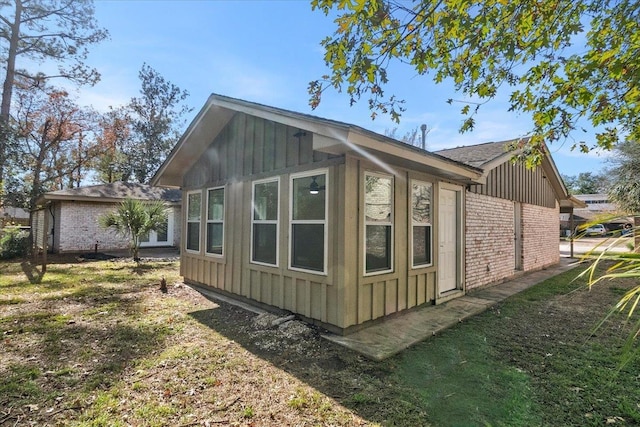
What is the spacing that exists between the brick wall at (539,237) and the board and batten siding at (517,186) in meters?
0.31

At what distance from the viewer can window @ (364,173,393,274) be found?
4.77m

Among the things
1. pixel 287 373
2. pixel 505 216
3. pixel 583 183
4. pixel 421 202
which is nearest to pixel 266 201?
pixel 421 202

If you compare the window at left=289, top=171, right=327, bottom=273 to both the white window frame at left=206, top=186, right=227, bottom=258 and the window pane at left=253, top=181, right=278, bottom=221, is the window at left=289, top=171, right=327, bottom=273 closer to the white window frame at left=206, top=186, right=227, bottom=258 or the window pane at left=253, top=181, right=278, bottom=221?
the window pane at left=253, top=181, right=278, bottom=221

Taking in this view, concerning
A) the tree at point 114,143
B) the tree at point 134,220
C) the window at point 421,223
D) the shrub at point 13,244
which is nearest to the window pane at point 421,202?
the window at point 421,223

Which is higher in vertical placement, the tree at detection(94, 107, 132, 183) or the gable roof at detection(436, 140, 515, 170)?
the tree at detection(94, 107, 132, 183)

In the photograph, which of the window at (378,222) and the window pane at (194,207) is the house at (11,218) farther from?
the window at (378,222)

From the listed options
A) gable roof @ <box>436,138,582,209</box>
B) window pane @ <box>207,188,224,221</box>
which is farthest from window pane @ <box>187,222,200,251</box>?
gable roof @ <box>436,138,582,209</box>

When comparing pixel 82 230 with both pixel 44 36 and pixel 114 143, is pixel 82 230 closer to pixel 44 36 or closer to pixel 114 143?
pixel 44 36

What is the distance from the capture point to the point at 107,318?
5363 millimetres

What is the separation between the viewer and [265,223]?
18.8 ft

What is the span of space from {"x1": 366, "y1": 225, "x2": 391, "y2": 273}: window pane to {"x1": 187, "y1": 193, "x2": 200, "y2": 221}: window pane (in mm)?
4633

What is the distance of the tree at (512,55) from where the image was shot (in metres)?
3.57

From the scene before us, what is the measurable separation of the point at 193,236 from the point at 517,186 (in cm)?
885

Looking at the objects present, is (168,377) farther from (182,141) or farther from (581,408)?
(182,141)
